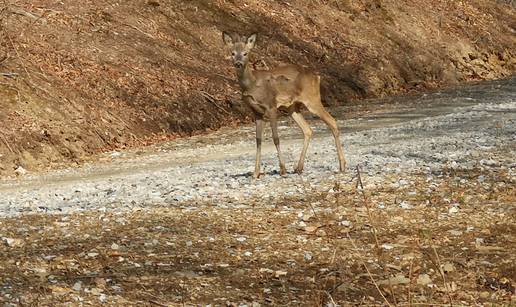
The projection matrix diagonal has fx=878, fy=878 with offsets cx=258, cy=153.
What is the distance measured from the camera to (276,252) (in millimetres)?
9977

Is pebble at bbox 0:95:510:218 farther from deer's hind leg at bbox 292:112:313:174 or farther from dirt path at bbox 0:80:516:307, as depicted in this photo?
deer's hind leg at bbox 292:112:313:174

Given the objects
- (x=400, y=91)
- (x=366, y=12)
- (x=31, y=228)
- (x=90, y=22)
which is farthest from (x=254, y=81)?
→ (x=366, y=12)

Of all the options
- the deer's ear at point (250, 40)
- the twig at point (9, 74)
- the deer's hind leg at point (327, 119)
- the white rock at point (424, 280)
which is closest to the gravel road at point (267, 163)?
the deer's hind leg at point (327, 119)

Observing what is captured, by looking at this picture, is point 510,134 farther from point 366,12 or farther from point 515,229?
point 366,12

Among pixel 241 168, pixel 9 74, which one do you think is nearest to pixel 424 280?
pixel 241 168

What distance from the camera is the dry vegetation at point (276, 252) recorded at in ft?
27.5

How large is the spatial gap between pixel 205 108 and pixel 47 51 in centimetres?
514

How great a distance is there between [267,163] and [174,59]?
12910mm

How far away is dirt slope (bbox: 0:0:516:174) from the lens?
23031 mm

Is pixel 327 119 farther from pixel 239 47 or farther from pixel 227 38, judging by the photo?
pixel 227 38

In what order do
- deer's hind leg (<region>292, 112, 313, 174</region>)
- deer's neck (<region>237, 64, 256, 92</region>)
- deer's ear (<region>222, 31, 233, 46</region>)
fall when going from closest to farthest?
deer's ear (<region>222, 31, 233, 46</region>)
deer's neck (<region>237, 64, 256, 92</region>)
deer's hind leg (<region>292, 112, 313, 174</region>)

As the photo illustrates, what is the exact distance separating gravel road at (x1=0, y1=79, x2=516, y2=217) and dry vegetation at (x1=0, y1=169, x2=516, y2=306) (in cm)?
100

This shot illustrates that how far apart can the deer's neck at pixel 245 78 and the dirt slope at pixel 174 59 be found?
7.38 metres

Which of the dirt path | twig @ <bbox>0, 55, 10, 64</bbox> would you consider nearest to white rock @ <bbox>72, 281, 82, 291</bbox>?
the dirt path
